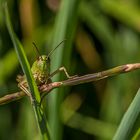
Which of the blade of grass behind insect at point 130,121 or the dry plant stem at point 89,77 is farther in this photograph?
the dry plant stem at point 89,77

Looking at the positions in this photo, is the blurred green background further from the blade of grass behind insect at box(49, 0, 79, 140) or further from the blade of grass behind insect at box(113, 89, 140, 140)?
the blade of grass behind insect at box(113, 89, 140, 140)

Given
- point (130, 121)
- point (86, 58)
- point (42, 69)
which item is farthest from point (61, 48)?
point (86, 58)

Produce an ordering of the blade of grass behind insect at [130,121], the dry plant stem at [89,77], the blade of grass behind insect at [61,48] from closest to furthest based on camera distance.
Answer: the blade of grass behind insect at [130,121]
the dry plant stem at [89,77]
the blade of grass behind insect at [61,48]

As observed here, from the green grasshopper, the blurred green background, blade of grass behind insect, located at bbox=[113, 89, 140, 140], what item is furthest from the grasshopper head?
the blurred green background

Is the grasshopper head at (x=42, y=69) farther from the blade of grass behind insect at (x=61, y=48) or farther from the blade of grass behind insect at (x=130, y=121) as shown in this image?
the blade of grass behind insect at (x=130, y=121)

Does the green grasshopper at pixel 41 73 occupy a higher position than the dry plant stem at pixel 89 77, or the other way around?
the green grasshopper at pixel 41 73

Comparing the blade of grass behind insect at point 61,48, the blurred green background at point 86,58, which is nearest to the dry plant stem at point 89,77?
the blade of grass behind insect at point 61,48

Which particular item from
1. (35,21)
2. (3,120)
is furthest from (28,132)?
(35,21)

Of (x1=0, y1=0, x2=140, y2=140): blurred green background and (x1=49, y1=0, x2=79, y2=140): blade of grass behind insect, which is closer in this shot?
Result: (x1=49, y1=0, x2=79, y2=140): blade of grass behind insect

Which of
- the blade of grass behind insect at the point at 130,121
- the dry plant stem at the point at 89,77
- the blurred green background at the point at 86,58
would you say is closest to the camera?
the blade of grass behind insect at the point at 130,121
